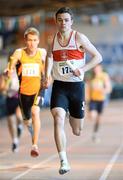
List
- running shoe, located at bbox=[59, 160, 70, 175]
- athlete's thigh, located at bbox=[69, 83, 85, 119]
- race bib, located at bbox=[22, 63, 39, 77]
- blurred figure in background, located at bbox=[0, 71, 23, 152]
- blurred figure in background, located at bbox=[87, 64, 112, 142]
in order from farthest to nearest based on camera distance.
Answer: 1. blurred figure in background, located at bbox=[87, 64, 112, 142]
2. blurred figure in background, located at bbox=[0, 71, 23, 152]
3. race bib, located at bbox=[22, 63, 39, 77]
4. athlete's thigh, located at bbox=[69, 83, 85, 119]
5. running shoe, located at bbox=[59, 160, 70, 175]

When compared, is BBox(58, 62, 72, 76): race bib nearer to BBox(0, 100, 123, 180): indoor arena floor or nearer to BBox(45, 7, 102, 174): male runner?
BBox(45, 7, 102, 174): male runner

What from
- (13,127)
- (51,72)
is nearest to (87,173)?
(51,72)

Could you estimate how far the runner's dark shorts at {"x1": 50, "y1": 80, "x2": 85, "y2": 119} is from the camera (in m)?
10.1

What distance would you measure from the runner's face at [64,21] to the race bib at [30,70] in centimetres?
187

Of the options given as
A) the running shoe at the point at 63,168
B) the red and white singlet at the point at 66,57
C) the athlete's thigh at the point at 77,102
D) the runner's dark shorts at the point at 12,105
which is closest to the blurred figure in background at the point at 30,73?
the athlete's thigh at the point at 77,102

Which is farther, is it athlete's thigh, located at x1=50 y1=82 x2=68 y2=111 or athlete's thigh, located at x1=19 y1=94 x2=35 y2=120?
athlete's thigh, located at x1=19 y1=94 x2=35 y2=120

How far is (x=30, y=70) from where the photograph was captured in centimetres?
1185

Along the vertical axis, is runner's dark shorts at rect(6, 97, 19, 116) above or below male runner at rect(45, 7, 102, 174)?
below

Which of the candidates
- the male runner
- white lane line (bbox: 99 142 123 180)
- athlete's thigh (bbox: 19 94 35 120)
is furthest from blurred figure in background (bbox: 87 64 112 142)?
the male runner

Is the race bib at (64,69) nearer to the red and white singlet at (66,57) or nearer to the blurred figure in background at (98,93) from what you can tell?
the red and white singlet at (66,57)

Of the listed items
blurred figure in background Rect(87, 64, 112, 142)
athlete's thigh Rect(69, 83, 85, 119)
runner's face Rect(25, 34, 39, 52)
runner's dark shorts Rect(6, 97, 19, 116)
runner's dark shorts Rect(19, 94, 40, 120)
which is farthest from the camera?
blurred figure in background Rect(87, 64, 112, 142)

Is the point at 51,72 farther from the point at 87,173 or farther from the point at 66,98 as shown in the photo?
the point at 87,173

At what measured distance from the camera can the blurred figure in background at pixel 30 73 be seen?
1163cm

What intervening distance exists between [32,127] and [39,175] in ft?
3.63
